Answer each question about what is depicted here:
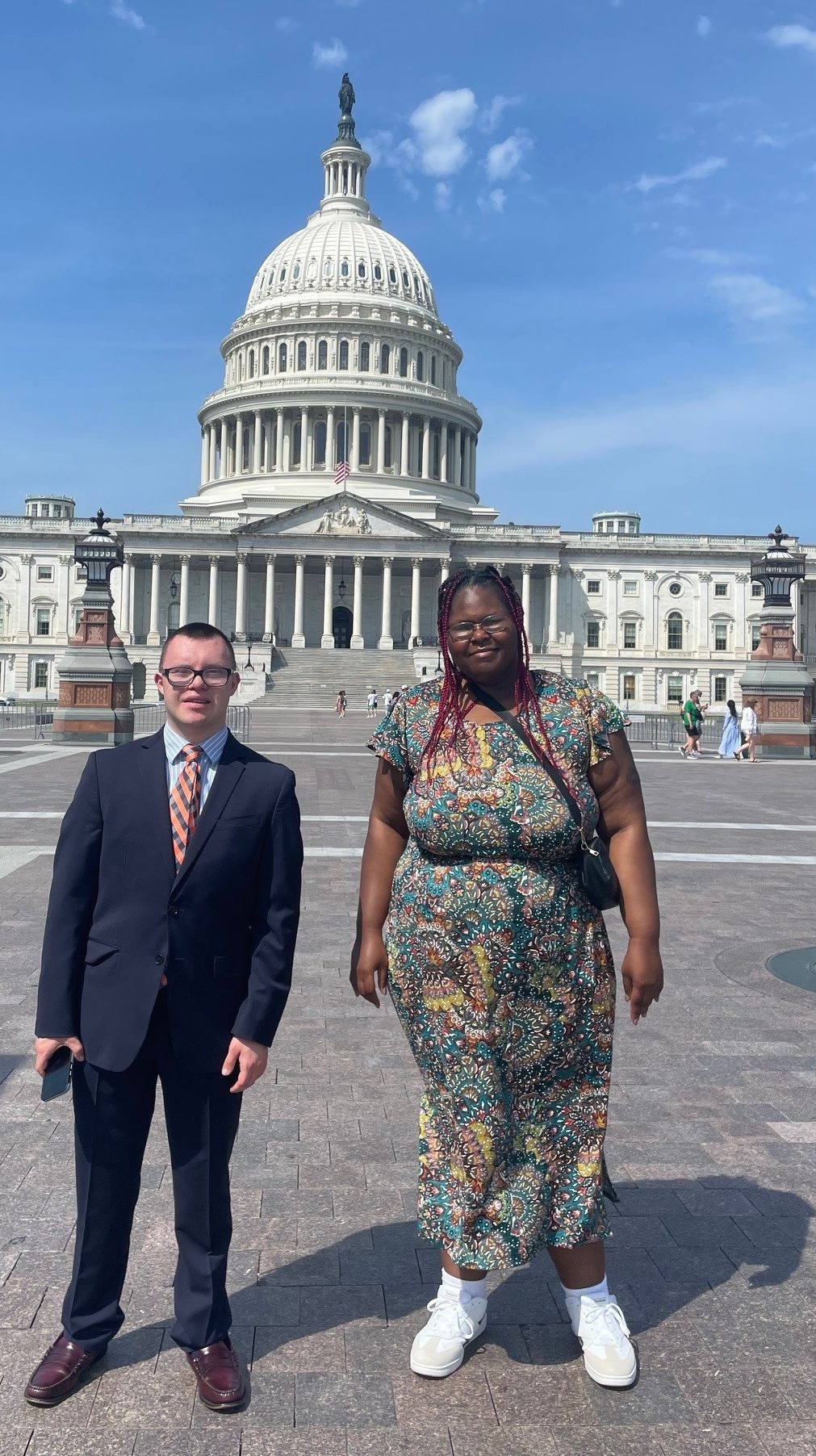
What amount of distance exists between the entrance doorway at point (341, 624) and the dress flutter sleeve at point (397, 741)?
3401 inches

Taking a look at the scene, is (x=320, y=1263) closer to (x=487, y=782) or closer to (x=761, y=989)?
(x=487, y=782)

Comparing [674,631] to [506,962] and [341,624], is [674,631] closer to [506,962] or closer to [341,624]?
[341,624]

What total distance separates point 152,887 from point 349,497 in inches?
3267

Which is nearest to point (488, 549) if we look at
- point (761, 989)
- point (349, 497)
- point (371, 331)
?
point (349, 497)

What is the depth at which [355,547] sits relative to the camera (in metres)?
85.6

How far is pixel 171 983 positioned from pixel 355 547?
3271 inches

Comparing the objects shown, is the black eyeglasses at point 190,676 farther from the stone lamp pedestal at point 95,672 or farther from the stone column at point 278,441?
the stone column at point 278,441

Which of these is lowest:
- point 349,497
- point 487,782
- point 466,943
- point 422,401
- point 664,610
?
point 466,943

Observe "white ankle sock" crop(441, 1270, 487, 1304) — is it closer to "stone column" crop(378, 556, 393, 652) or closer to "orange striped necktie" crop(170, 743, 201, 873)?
"orange striped necktie" crop(170, 743, 201, 873)

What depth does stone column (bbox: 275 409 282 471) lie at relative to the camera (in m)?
95.3

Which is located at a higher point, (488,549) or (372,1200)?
(488,549)

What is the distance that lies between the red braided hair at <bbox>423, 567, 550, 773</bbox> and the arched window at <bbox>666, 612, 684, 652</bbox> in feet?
297

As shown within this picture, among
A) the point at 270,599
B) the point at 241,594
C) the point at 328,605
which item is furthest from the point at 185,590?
the point at 328,605

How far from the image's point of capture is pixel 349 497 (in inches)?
3342
